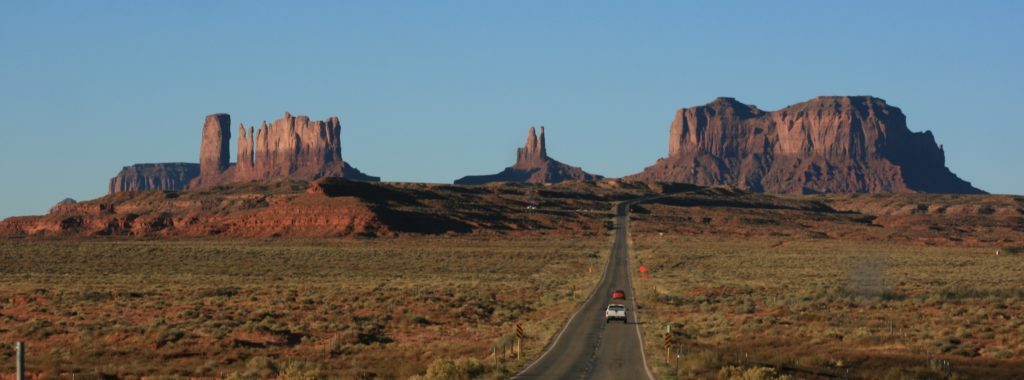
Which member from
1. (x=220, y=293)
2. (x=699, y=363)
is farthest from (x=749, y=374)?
(x=220, y=293)

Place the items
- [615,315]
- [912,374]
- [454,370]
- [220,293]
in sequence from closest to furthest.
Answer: [454,370]
[912,374]
[615,315]
[220,293]

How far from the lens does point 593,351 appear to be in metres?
40.2

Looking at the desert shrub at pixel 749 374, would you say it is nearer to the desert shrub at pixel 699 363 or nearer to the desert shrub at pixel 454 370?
the desert shrub at pixel 699 363

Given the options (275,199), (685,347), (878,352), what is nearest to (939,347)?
(878,352)

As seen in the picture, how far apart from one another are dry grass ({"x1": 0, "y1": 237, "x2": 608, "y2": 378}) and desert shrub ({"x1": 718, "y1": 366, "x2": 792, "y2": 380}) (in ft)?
19.2

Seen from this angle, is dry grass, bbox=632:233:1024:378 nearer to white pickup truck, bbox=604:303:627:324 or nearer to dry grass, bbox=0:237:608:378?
white pickup truck, bbox=604:303:627:324

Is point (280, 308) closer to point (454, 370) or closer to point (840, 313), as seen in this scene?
point (840, 313)

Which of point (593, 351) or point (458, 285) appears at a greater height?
point (458, 285)

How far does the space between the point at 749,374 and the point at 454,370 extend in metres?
7.50

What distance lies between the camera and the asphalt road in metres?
34.0

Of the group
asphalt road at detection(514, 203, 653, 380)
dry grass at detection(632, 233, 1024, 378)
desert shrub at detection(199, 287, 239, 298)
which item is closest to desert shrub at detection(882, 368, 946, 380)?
dry grass at detection(632, 233, 1024, 378)

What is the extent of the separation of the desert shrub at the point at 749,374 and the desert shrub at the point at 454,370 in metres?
6.42

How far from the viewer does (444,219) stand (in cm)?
14625

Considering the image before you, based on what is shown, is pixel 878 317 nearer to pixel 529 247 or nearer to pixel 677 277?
pixel 677 277
